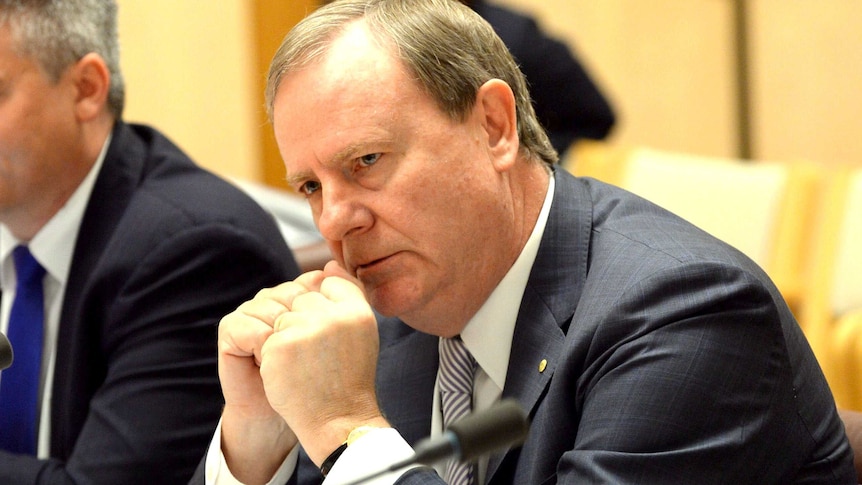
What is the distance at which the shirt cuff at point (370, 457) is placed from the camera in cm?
134

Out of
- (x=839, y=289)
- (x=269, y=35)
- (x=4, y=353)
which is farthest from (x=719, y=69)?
(x=4, y=353)

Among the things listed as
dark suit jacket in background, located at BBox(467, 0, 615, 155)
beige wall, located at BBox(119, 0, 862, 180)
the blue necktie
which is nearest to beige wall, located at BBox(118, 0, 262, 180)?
beige wall, located at BBox(119, 0, 862, 180)

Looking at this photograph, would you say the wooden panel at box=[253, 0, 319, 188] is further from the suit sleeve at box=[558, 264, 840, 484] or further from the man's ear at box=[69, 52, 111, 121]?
the suit sleeve at box=[558, 264, 840, 484]

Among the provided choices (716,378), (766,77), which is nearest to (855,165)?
(766,77)

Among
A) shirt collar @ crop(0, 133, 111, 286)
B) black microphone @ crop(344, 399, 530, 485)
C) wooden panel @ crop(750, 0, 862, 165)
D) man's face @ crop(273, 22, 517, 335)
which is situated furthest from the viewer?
wooden panel @ crop(750, 0, 862, 165)

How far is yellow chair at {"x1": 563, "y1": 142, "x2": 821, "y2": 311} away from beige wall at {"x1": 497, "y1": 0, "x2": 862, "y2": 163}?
4.83 ft

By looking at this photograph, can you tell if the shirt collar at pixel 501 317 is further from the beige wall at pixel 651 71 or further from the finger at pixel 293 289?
the beige wall at pixel 651 71

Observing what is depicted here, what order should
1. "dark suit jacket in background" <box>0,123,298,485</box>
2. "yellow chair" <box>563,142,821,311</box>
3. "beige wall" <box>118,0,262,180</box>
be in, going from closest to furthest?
"dark suit jacket in background" <box>0,123,298,485</box> → "yellow chair" <box>563,142,821,311</box> → "beige wall" <box>118,0,262,180</box>

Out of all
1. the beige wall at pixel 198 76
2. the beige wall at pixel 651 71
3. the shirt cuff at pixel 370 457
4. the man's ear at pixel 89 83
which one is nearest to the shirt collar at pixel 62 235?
the man's ear at pixel 89 83

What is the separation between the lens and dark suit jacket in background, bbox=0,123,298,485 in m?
1.85

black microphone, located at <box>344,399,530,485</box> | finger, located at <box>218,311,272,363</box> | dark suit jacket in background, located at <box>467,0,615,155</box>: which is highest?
black microphone, located at <box>344,399,530,485</box>

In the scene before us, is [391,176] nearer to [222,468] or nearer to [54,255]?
[222,468]

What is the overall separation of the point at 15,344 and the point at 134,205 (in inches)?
13.3

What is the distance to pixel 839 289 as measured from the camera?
340 centimetres
